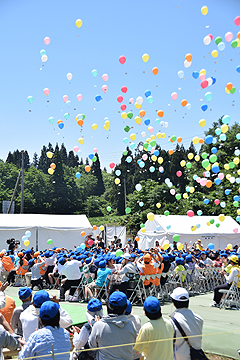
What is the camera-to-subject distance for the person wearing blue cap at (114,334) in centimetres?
321

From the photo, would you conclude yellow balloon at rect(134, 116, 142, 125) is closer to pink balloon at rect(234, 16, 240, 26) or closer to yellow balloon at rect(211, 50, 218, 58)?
yellow balloon at rect(211, 50, 218, 58)

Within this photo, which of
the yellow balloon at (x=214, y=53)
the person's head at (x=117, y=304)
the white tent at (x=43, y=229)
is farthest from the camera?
the white tent at (x=43, y=229)

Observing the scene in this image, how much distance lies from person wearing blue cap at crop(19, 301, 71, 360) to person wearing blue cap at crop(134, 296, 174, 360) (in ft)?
2.28

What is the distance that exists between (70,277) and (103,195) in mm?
69521

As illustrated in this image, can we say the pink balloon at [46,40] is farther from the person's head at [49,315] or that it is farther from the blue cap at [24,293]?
the person's head at [49,315]

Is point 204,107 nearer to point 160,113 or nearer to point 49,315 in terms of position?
point 160,113

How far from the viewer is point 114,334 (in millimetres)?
3250

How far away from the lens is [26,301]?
4742mm

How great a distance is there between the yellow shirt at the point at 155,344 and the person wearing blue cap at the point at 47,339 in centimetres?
70

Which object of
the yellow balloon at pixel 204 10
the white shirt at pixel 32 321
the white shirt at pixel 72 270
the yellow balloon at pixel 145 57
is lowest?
the white shirt at pixel 72 270

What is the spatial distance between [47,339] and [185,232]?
16.2 metres

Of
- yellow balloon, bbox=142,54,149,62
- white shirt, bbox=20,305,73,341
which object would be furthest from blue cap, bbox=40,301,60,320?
yellow balloon, bbox=142,54,149,62

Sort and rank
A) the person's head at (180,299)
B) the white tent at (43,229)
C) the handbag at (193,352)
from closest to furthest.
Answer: the handbag at (193,352)
the person's head at (180,299)
the white tent at (43,229)

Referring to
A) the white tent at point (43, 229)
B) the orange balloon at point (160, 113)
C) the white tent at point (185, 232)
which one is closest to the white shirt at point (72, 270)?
the orange balloon at point (160, 113)
